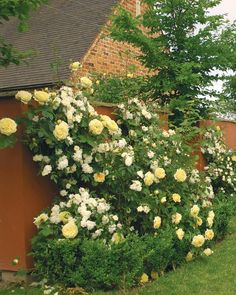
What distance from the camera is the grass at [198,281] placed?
5.88 meters

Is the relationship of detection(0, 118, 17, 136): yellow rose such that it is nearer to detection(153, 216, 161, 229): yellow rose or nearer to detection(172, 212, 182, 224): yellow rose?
detection(153, 216, 161, 229): yellow rose

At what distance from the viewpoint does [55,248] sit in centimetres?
584

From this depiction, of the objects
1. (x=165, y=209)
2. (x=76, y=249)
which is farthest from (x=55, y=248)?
(x=165, y=209)

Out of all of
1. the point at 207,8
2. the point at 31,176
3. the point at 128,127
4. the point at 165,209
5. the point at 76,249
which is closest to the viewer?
the point at 76,249

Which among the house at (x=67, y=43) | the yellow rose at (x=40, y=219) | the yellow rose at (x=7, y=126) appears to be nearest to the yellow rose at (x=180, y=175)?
the yellow rose at (x=40, y=219)

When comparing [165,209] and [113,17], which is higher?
[113,17]

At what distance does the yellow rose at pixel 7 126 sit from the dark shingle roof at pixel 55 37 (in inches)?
282

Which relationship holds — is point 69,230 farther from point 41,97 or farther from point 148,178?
point 41,97

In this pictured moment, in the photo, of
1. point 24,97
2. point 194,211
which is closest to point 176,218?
point 194,211

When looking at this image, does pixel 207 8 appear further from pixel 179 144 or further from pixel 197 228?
pixel 197 228

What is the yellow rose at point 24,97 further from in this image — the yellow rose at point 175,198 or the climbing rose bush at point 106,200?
the yellow rose at point 175,198

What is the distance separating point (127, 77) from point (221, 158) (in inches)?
111

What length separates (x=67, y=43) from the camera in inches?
596

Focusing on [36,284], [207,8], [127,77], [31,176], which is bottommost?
[36,284]
